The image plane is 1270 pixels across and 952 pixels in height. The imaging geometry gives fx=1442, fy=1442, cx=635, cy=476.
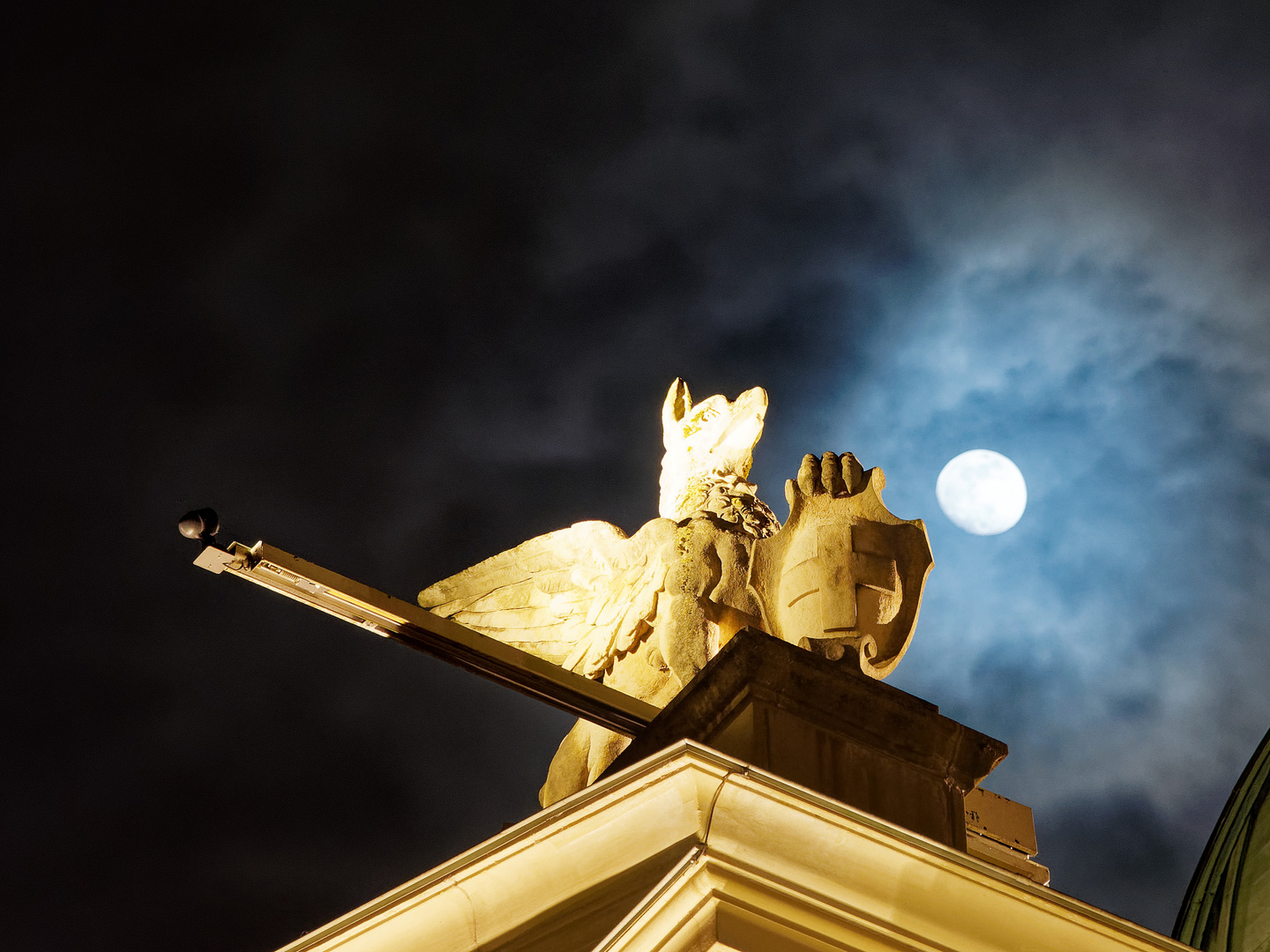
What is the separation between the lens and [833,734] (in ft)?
15.8

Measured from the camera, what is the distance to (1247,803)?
1123 cm

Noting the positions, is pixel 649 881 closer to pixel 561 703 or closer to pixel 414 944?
pixel 414 944

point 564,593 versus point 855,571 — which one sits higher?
point 564,593

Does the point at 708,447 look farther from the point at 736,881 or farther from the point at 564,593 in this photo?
the point at 736,881

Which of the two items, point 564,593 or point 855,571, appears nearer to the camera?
point 855,571

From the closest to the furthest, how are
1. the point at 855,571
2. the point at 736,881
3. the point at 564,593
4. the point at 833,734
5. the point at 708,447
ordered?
the point at 736,881, the point at 833,734, the point at 855,571, the point at 564,593, the point at 708,447

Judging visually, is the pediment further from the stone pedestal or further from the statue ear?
the statue ear

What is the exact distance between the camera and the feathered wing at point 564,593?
912cm

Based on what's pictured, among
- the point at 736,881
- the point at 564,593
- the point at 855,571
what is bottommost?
the point at 736,881

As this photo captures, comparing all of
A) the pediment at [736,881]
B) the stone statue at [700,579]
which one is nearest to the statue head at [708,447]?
the stone statue at [700,579]

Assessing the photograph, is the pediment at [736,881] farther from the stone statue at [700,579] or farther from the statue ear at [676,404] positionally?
the statue ear at [676,404]

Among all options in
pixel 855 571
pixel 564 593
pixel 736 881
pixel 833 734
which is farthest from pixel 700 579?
pixel 736 881

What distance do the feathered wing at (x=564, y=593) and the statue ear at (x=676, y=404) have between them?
50.1 inches

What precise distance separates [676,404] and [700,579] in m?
2.76
